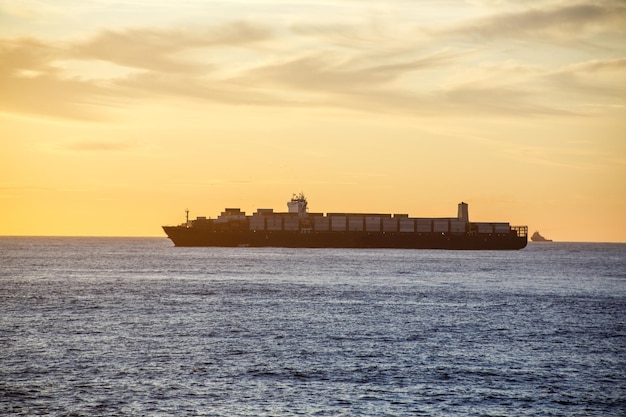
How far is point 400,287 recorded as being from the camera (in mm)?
93625

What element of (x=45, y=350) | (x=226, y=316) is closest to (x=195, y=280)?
(x=226, y=316)

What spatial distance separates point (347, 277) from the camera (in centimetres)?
11069

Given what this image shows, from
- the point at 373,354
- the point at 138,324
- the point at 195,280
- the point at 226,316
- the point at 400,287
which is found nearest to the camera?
the point at 373,354

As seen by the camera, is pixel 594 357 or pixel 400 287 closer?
pixel 594 357

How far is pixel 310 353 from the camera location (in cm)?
4453

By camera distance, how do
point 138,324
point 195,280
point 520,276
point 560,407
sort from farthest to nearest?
point 520,276 → point 195,280 → point 138,324 → point 560,407

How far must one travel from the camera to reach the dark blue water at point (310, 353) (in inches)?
1323

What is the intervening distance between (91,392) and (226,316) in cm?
2715

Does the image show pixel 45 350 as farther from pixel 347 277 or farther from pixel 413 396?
pixel 347 277

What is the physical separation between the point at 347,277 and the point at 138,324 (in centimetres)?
5612

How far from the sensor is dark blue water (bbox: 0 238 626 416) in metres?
33.6

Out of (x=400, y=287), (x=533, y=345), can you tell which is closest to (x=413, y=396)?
(x=533, y=345)

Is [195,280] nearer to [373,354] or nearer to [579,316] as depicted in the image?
[579,316]

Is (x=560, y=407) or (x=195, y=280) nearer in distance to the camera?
(x=560, y=407)
